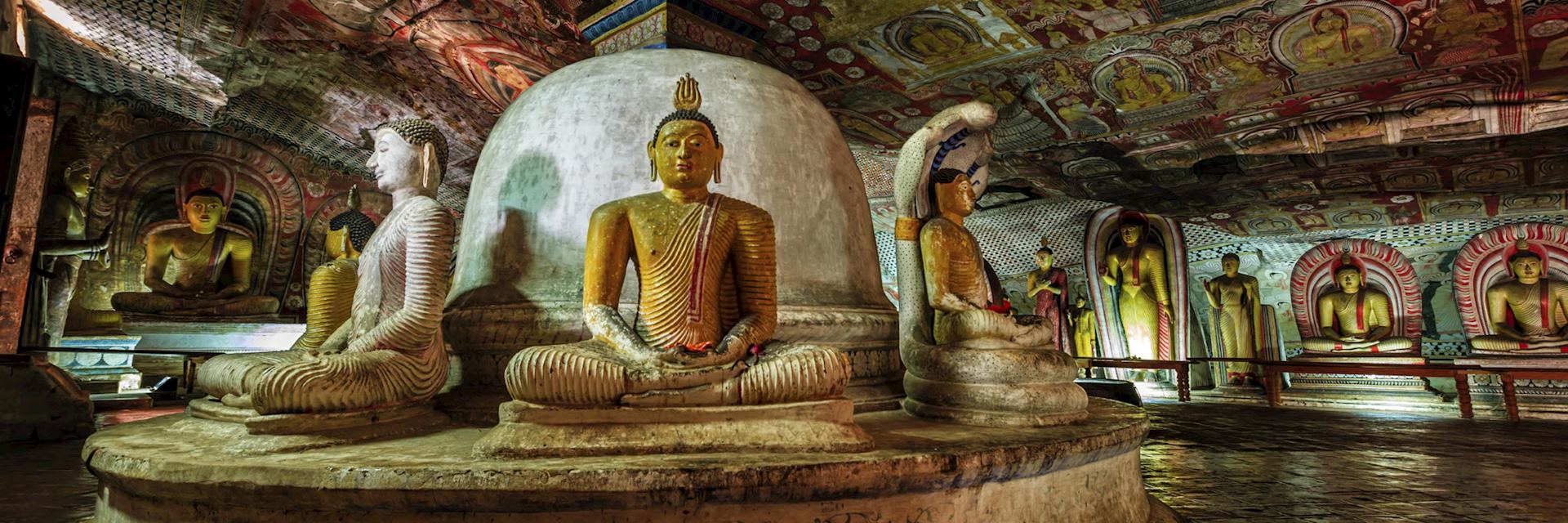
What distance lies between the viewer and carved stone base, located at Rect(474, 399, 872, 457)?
6.57 ft

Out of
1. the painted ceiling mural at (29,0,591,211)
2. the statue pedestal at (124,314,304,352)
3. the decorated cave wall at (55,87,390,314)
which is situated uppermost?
the painted ceiling mural at (29,0,591,211)

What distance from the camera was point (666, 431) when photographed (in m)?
2.08

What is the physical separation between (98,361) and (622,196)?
9.25 m

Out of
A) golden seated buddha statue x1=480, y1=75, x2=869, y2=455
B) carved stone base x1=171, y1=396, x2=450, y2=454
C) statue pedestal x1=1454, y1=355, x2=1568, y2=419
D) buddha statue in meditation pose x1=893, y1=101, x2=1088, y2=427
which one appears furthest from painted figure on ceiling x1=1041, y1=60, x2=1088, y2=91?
carved stone base x1=171, y1=396, x2=450, y2=454

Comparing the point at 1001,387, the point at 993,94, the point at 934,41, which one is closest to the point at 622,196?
the point at 1001,387

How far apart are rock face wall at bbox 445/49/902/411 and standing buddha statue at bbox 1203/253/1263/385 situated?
8.74 m

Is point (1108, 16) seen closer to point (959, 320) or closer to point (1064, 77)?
point (1064, 77)

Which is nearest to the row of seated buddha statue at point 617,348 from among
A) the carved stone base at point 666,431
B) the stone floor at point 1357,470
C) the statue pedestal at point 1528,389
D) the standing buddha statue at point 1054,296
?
the carved stone base at point 666,431

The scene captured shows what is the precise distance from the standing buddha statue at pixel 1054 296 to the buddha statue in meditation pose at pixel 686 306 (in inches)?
388

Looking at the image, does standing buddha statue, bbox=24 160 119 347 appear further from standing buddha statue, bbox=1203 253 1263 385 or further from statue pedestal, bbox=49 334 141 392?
standing buddha statue, bbox=1203 253 1263 385

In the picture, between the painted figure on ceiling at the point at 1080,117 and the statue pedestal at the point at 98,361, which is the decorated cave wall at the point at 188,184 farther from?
the painted figure on ceiling at the point at 1080,117

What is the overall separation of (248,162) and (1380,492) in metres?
13.6

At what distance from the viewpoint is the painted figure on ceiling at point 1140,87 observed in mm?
7098

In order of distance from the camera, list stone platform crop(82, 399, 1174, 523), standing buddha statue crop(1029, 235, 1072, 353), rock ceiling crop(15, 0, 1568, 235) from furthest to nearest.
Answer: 1. standing buddha statue crop(1029, 235, 1072, 353)
2. rock ceiling crop(15, 0, 1568, 235)
3. stone platform crop(82, 399, 1174, 523)
